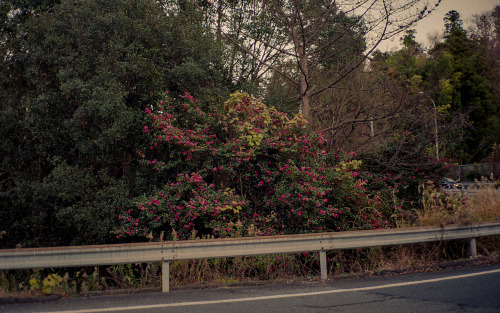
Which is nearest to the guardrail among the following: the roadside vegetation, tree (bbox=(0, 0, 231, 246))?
the roadside vegetation

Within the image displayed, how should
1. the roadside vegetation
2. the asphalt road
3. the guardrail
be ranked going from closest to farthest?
the asphalt road
the guardrail
the roadside vegetation

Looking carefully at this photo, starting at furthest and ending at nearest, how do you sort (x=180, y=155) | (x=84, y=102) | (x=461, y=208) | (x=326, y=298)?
1. (x=180, y=155)
2. (x=84, y=102)
3. (x=461, y=208)
4. (x=326, y=298)

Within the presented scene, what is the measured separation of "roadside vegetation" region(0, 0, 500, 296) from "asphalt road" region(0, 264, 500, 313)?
106 cm

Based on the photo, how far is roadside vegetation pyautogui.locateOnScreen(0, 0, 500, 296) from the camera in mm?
8367

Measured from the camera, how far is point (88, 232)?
9625 mm

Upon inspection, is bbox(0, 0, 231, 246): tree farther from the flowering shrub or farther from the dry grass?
the dry grass

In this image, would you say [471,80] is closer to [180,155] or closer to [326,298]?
[180,155]

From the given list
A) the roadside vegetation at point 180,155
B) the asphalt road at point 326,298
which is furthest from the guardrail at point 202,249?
the roadside vegetation at point 180,155

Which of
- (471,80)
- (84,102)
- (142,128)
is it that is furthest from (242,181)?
(471,80)

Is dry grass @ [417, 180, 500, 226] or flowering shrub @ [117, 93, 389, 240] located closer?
dry grass @ [417, 180, 500, 226]

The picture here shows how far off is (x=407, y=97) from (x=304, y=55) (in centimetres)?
369

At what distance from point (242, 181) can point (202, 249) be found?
158 inches

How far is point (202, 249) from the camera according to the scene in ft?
19.0

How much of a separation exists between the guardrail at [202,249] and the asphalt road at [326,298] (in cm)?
51
